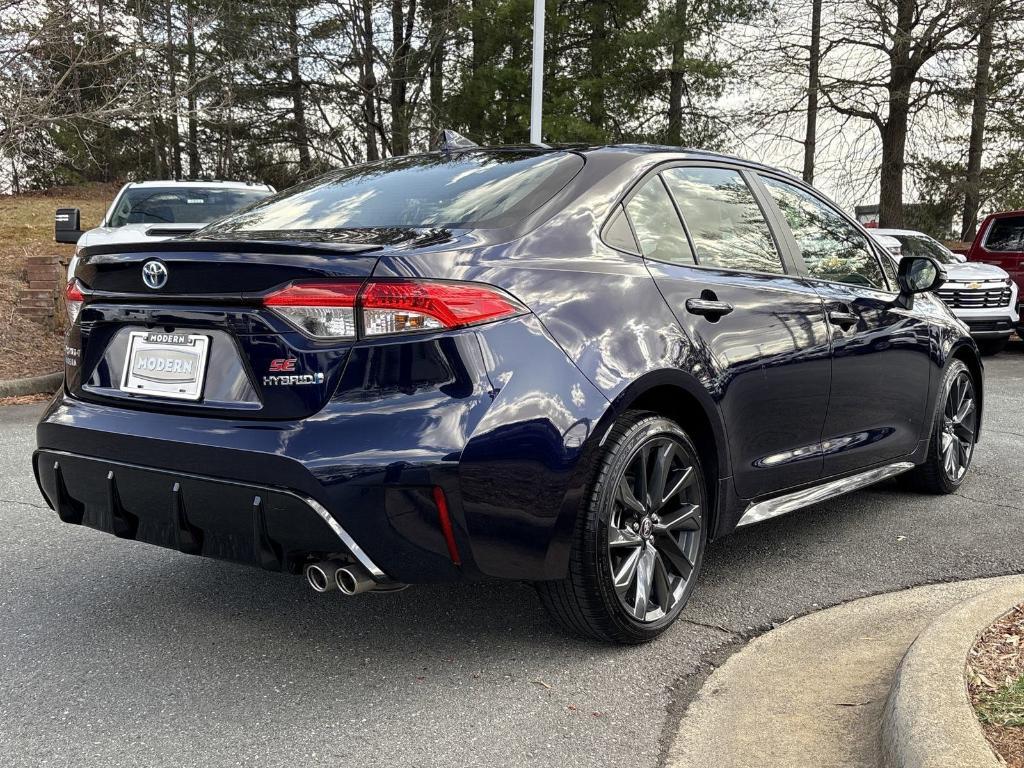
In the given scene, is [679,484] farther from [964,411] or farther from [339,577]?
[964,411]

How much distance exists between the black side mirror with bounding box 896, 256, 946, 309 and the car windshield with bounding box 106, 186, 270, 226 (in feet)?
21.8

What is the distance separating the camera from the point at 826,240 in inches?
170

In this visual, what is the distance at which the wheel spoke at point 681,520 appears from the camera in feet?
10.6

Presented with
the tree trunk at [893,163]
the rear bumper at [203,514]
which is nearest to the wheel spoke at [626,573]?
the rear bumper at [203,514]

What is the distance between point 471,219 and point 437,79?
19.9 metres

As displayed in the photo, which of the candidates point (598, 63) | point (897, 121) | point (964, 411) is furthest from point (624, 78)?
point (964, 411)

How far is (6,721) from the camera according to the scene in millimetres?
2660

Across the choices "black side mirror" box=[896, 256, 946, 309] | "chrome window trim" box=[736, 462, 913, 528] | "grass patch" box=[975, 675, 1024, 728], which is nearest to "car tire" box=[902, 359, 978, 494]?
"chrome window trim" box=[736, 462, 913, 528]

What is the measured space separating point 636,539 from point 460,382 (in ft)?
2.84

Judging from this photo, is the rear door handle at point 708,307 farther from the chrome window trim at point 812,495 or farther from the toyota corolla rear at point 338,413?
the chrome window trim at point 812,495

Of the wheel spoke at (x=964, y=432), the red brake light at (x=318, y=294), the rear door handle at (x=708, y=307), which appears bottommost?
the wheel spoke at (x=964, y=432)

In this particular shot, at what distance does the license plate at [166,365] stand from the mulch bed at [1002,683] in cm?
221

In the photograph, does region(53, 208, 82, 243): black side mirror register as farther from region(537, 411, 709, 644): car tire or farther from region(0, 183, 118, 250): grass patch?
region(537, 411, 709, 644): car tire

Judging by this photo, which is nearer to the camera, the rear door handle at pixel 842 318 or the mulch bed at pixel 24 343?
the rear door handle at pixel 842 318
